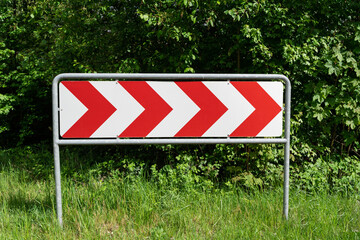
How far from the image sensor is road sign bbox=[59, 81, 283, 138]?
3086mm

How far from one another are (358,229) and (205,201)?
1422 millimetres

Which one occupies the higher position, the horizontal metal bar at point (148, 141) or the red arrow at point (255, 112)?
the red arrow at point (255, 112)

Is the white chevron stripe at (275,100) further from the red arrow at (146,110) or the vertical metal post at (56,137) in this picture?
the vertical metal post at (56,137)

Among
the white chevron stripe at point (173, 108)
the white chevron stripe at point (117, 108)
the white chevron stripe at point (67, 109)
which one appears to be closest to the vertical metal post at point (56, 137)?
the white chevron stripe at point (67, 109)

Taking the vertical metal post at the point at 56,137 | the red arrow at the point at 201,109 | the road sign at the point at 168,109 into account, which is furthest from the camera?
the red arrow at the point at 201,109

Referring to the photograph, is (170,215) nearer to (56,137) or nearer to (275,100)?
(56,137)

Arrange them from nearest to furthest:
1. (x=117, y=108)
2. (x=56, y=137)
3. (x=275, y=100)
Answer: (x=56, y=137)
(x=117, y=108)
(x=275, y=100)

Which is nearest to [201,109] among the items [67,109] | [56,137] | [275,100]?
[275,100]

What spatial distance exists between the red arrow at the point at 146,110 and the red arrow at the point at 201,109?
23 centimetres

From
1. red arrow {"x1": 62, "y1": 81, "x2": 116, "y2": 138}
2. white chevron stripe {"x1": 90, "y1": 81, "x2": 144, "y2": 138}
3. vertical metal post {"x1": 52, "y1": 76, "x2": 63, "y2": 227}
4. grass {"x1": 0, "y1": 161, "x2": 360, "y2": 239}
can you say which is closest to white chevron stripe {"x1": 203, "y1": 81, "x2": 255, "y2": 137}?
white chevron stripe {"x1": 90, "y1": 81, "x2": 144, "y2": 138}

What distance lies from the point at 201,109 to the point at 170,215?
1067mm

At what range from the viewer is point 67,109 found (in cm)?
305

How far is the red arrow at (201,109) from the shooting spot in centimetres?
320

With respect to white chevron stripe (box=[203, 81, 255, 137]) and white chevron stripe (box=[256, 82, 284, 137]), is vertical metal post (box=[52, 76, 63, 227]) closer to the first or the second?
white chevron stripe (box=[203, 81, 255, 137])
